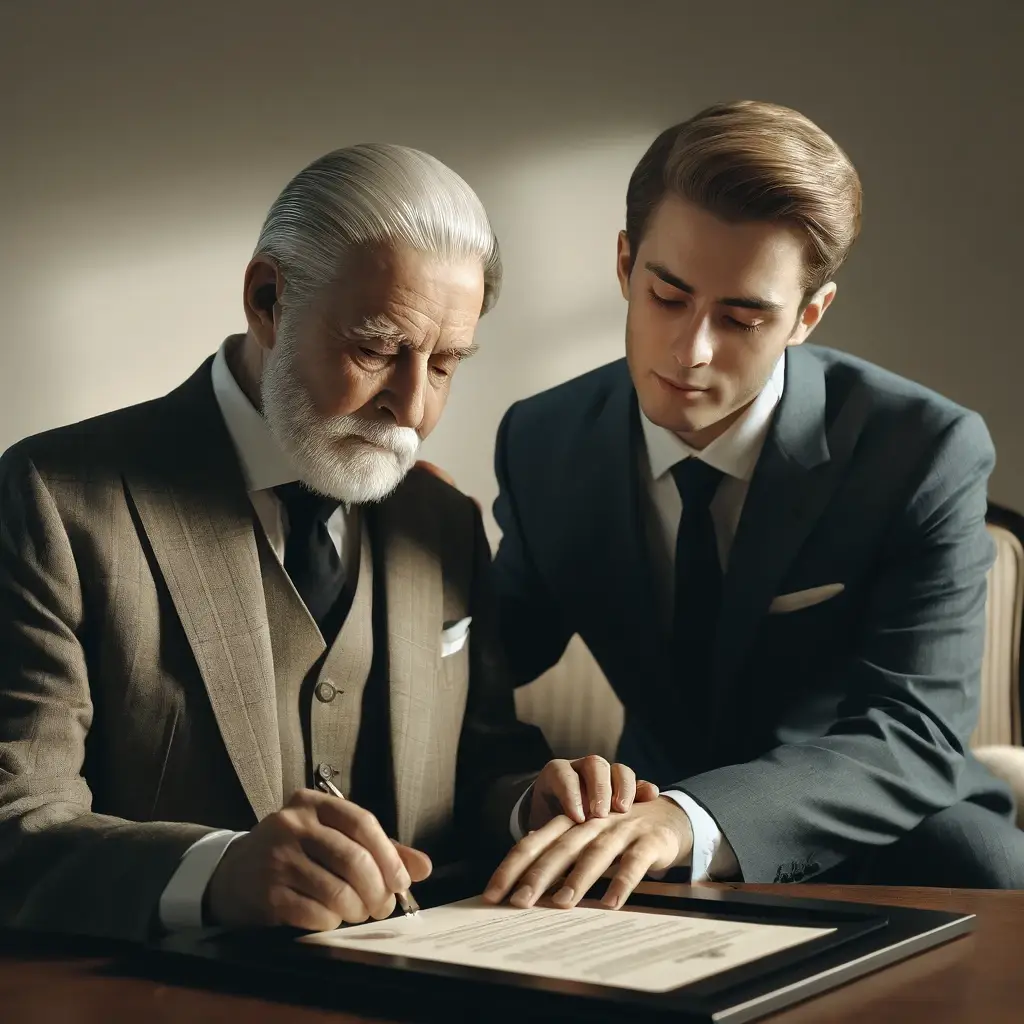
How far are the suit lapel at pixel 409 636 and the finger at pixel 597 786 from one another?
0.29 m

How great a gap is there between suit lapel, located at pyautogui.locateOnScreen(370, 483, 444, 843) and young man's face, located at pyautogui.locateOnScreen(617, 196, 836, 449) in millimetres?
433

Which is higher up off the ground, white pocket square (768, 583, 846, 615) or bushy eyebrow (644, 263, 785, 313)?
bushy eyebrow (644, 263, 785, 313)

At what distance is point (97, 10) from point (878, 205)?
213cm

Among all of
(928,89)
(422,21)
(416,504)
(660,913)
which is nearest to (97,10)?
(422,21)

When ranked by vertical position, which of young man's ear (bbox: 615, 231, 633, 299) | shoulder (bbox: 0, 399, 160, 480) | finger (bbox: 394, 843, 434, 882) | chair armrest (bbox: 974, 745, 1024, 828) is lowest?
chair armrest (bbox: 974, 745, 1024, 828)

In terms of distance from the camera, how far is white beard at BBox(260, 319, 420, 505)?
61.1 inches

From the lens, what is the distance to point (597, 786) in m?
1.41

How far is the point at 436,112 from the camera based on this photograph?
11.8 feet

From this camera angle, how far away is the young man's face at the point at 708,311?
1892 millimetres

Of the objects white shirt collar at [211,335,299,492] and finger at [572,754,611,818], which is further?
white shirt collar at [211,335,299,492]

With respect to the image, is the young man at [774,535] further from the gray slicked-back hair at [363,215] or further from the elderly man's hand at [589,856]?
the gray slicked-back hair at [363,215]

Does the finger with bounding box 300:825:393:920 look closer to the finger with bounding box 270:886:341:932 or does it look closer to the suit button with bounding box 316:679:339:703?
the finger with bounding box 270:886:341:932

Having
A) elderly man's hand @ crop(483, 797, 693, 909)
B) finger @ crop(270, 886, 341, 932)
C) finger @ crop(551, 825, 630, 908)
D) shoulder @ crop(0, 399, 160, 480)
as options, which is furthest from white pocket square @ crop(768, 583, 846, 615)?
finger @ crop(270, 886, 341, 932)

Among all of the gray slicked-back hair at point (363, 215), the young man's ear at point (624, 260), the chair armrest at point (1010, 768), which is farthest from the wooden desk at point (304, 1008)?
the chair armrest at point (1010, 768)
